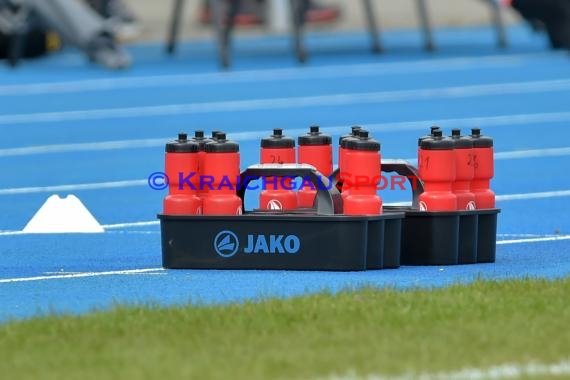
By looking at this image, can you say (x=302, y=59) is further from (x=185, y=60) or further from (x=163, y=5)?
(x=163, y=5)

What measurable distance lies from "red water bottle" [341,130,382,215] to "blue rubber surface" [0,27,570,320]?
0.31 meters

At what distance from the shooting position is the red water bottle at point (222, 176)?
8023 millimetres

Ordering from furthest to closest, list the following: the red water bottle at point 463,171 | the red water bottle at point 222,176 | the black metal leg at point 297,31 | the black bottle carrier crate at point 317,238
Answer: the black metal leg at point 297,31 → the red water bottle at point 463,171 → the red water bottle at point 222,176 → the black bottle carrier crate at point 317,238

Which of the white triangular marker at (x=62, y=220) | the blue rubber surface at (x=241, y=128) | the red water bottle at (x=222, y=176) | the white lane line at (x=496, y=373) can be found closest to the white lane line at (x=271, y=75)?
the blue rubber surface at (x=241, y=128)

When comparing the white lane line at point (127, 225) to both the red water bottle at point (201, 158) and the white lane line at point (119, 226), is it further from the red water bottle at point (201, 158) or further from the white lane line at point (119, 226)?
the red water bottle at point (201, 158)

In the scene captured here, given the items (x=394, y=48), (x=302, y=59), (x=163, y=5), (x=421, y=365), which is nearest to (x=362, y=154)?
(x=421, y=365)

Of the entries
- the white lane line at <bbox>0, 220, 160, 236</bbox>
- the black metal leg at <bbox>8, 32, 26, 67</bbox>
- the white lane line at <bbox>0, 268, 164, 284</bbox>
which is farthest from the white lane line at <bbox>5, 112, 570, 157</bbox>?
the black metal leg at <bbox>8, 32, 26, 67</bbox>

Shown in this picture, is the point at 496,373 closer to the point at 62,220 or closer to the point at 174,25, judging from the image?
the point at 62,220

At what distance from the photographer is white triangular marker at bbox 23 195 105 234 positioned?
375 inches

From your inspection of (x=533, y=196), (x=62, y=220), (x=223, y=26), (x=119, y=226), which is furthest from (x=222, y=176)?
(x=223, y=26)

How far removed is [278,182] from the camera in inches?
332

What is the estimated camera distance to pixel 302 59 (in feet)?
73.0

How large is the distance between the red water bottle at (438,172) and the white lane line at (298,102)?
29.3ft

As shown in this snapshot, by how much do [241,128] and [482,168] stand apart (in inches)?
294
